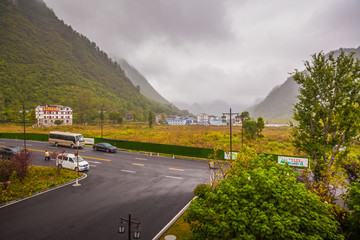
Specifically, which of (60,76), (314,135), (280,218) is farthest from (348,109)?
(60,76)

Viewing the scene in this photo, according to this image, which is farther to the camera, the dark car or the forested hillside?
the forested hillside

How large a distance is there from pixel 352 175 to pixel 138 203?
1697 cm

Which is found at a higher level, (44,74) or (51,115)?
(44,74)

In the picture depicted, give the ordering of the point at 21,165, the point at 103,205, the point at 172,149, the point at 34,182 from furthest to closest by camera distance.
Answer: the point at 172,149 < the point at 21,165 < the point at 34,182 < the point at 103,205

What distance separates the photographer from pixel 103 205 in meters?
13.6

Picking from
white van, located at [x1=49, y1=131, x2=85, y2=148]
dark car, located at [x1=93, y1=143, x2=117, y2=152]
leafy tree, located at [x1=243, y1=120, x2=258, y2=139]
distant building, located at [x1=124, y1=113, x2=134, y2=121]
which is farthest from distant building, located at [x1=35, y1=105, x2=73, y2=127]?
leafy tree, located at [x1=243, y1=120, x2=258, y2=139]

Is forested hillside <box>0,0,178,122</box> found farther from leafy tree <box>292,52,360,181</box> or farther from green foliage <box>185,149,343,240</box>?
green foliage <box>185,149,343,240</box>

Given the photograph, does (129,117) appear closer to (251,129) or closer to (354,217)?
(251,129)

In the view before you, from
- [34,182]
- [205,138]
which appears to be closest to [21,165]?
[34,182]

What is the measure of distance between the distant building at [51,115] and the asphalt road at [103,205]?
78.5 metres

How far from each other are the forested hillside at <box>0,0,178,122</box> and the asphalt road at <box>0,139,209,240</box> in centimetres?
9074

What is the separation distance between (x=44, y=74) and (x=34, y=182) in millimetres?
139440

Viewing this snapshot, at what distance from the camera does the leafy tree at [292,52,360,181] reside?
12.8 meters

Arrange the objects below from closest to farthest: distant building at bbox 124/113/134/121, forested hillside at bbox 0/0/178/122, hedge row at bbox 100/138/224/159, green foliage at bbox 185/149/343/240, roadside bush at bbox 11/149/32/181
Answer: green foliage at bbox 185/149/343/240, roadside bush at bbox 11/149/32/181, hedge row at bbox 100/138/224/159, forested hillside at bbox 0/0/178/122, distant building at bbox 124/113/134/121
